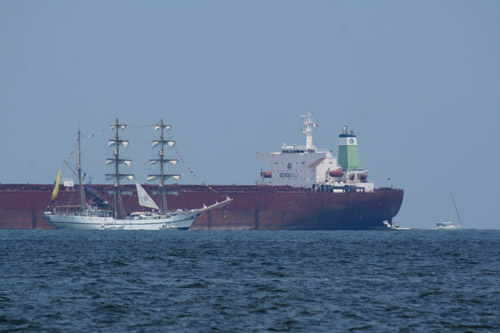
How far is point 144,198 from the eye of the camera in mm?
98125

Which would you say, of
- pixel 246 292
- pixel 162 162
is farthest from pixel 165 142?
pixel 246 292

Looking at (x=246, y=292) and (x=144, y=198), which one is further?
(x=144, y=198)

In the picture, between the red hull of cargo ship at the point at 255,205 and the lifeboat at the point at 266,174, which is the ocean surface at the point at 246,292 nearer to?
the red hull of cargo ship at the point at 255,205

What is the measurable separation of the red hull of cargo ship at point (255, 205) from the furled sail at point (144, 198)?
68.7 inches

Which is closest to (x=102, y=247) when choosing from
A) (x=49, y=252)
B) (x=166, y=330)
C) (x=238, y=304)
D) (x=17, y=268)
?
(x=49, y=252)

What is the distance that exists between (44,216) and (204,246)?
118 ft

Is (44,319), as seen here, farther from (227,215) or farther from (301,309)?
(227,215)

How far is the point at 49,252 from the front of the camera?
55719 millimetres

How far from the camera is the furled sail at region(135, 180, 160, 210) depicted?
97.6m

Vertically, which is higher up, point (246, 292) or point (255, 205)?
point (255, 205)

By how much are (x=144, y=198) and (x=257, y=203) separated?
12806mm

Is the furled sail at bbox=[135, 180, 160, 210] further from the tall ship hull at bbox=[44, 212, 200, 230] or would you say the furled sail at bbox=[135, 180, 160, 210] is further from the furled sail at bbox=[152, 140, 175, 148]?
the furled sail at bbox=[152, 140, 175, 148]

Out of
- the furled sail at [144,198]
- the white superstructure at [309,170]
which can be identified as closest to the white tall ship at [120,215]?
the furled sail at [144,198]

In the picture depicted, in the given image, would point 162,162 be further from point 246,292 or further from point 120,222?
point 246,292
